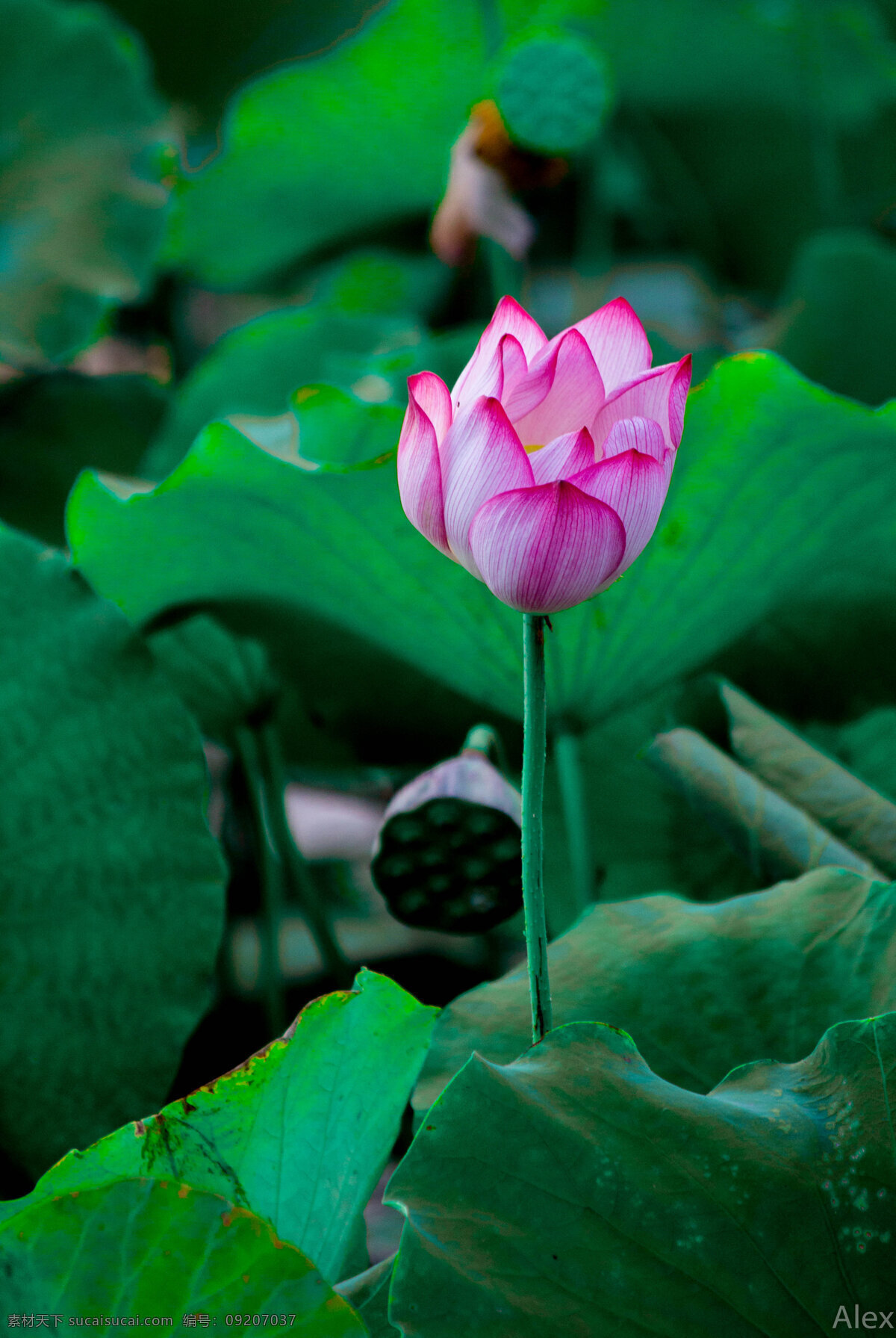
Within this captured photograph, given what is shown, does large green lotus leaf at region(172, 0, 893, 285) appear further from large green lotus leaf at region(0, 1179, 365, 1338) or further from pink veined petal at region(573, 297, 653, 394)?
large green lotus leaf at region(0, 1179, 365, 1338)

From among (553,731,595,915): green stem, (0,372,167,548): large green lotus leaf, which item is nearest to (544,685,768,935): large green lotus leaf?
(553,731,595,915): green stem

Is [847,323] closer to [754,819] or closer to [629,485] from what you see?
[754,819]

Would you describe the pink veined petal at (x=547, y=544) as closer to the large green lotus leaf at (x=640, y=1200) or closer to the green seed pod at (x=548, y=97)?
the large green lotus leaf at (x=640, y=1200)

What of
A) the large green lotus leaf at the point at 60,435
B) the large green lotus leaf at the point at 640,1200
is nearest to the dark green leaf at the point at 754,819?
the large green lotus leaf at the point at 640,1200

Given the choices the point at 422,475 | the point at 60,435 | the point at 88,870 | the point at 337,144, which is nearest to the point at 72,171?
the point at 60,435

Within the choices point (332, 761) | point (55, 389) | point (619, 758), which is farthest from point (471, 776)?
point (55, 389)
